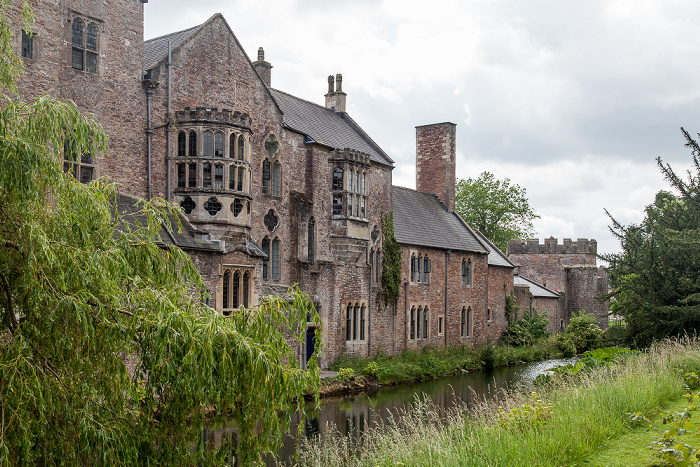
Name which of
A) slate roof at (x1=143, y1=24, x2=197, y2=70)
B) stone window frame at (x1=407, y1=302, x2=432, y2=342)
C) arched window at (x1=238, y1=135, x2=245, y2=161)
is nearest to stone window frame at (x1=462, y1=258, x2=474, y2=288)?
stone window frame at (x1=407, y1=302, x2=432, y2=342)

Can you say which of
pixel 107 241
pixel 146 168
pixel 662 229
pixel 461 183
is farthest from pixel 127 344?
pixel 461 183

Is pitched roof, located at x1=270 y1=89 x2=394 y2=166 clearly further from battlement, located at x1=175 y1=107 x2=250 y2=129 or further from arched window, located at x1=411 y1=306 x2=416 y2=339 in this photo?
arched window, located at x1=411 y1=306 x2=416 y2=339

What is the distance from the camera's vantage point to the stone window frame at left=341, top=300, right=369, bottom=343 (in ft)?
92.1

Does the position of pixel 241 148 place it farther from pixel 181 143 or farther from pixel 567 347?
pixel 567 347

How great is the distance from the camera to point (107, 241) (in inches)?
321

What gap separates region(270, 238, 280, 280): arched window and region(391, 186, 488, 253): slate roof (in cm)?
825

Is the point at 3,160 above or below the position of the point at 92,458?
above

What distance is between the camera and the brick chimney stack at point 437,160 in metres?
40.0

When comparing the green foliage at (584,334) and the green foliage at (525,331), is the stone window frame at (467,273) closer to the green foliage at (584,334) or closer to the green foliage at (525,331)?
the green foliage at (525,331)

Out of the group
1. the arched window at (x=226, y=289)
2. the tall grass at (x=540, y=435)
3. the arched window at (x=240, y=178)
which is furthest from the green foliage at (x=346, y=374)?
the tall grass at (x=540, y=435)

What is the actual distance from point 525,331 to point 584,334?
484 centimetres

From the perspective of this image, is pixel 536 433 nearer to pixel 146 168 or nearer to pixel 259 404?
pixel 259 404

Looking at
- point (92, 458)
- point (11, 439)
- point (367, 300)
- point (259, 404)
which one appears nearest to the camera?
point (11, 439)

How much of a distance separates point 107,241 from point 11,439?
2.66 meters
